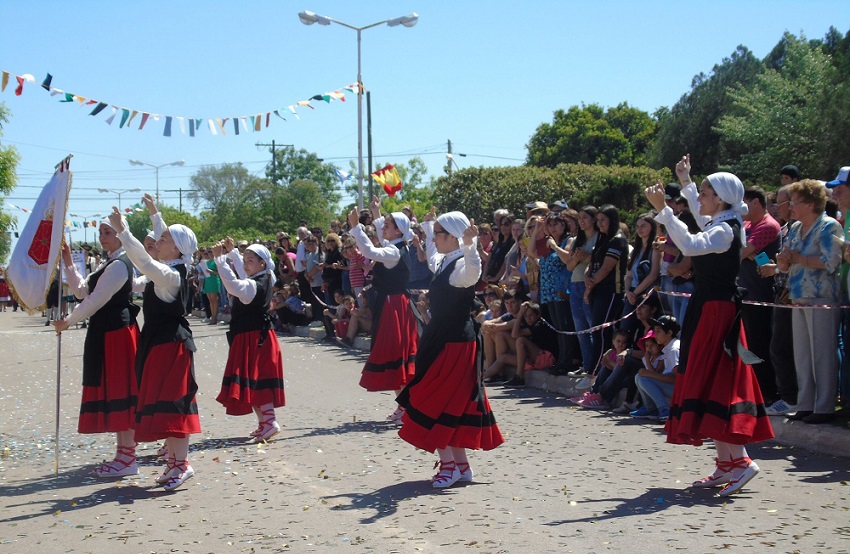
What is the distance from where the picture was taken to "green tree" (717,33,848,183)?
92.4ft

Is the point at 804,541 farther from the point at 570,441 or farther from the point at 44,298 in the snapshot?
the point at 44,298

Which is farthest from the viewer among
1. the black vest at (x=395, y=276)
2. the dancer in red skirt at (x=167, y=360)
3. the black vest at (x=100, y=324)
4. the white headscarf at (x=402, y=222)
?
the black vest at (x=395, y=276)

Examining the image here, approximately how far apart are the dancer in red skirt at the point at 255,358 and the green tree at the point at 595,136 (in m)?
51.8

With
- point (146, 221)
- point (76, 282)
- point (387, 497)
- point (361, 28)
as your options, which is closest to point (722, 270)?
point (387, 497)

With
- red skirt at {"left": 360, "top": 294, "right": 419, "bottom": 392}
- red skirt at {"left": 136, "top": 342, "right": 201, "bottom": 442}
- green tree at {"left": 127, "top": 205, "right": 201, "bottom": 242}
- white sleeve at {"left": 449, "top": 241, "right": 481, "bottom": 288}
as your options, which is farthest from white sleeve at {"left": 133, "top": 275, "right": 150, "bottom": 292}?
green tree at {"left": 127, "top": 205, "right": 201, "bottom": 242}

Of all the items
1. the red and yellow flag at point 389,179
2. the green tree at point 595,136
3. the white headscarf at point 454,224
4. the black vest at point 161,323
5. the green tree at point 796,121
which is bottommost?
the black vest at point 161,323

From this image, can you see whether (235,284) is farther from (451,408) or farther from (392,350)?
(451,408)

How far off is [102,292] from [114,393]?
864 millimetres

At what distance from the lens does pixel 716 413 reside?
23.0ft

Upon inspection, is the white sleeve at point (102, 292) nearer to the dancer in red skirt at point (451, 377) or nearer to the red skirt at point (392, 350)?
the dancer in red skirt at point (451, 377)

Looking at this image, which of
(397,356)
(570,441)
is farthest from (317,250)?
(570,441)

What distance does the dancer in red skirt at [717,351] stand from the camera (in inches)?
275

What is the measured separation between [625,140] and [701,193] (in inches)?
→ 2161

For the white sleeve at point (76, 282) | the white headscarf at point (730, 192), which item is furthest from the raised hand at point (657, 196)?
the white sleeve at point (76, 282)
